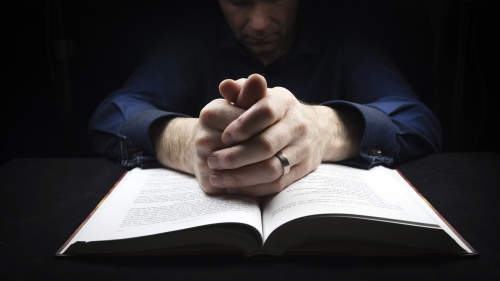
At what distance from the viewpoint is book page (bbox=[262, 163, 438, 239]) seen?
2.09 feet

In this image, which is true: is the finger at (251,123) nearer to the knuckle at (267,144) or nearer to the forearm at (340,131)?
the knuckle at (267,144)

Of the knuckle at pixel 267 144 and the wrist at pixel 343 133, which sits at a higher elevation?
the knuckle at pixel 267 144

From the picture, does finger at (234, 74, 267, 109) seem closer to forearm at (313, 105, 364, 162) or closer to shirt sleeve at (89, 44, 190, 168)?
forearm at (313, 105, 364, 162)

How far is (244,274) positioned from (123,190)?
338mm

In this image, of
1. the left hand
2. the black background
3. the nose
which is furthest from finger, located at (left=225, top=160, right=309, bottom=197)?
the black background

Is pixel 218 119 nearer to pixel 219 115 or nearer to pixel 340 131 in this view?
pixel 219 115

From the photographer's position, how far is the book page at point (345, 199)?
64 centimetres

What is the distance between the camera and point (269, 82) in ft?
5.15

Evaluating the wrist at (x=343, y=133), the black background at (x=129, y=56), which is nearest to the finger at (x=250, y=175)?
the wrist at (x=343, y=133)

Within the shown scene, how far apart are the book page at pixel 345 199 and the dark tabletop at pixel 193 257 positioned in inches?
2.3

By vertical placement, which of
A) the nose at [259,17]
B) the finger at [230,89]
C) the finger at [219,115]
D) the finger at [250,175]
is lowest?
the finger at [250,175]

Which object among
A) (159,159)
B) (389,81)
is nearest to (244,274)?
(159,159)

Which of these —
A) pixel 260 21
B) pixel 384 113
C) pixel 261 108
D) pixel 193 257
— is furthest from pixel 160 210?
pixel 260 21

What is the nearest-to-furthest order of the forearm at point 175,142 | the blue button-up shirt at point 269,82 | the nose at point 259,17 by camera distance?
1. the forearm at point 175,142
2. the blue button-up shirt at point 269,82
3. the nose at point 259,17
